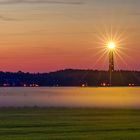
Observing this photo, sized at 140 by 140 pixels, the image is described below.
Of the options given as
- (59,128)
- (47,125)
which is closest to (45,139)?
(59,128)

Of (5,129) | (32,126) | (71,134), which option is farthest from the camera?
(32,126)

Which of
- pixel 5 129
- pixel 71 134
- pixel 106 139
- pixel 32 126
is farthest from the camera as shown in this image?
pixel 32 126

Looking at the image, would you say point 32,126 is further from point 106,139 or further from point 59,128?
point 106,139

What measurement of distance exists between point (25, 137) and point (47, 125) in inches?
391

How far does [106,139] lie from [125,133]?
411 centimetres

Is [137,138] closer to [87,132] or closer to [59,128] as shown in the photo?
[87,132]

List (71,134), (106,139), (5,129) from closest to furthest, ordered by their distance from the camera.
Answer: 1. (106,139)
2. (71,134)
3. (5,129)

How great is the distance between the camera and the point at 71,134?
38.7 m

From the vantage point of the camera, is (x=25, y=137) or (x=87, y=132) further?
(x=87, y=132)

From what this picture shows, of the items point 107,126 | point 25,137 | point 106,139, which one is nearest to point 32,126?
point 107,126

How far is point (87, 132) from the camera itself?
40312 mm

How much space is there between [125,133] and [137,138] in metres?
3.46

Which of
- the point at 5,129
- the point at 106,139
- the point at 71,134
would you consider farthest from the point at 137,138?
the point at 5,129

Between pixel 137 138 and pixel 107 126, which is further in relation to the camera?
pixel 107 126
